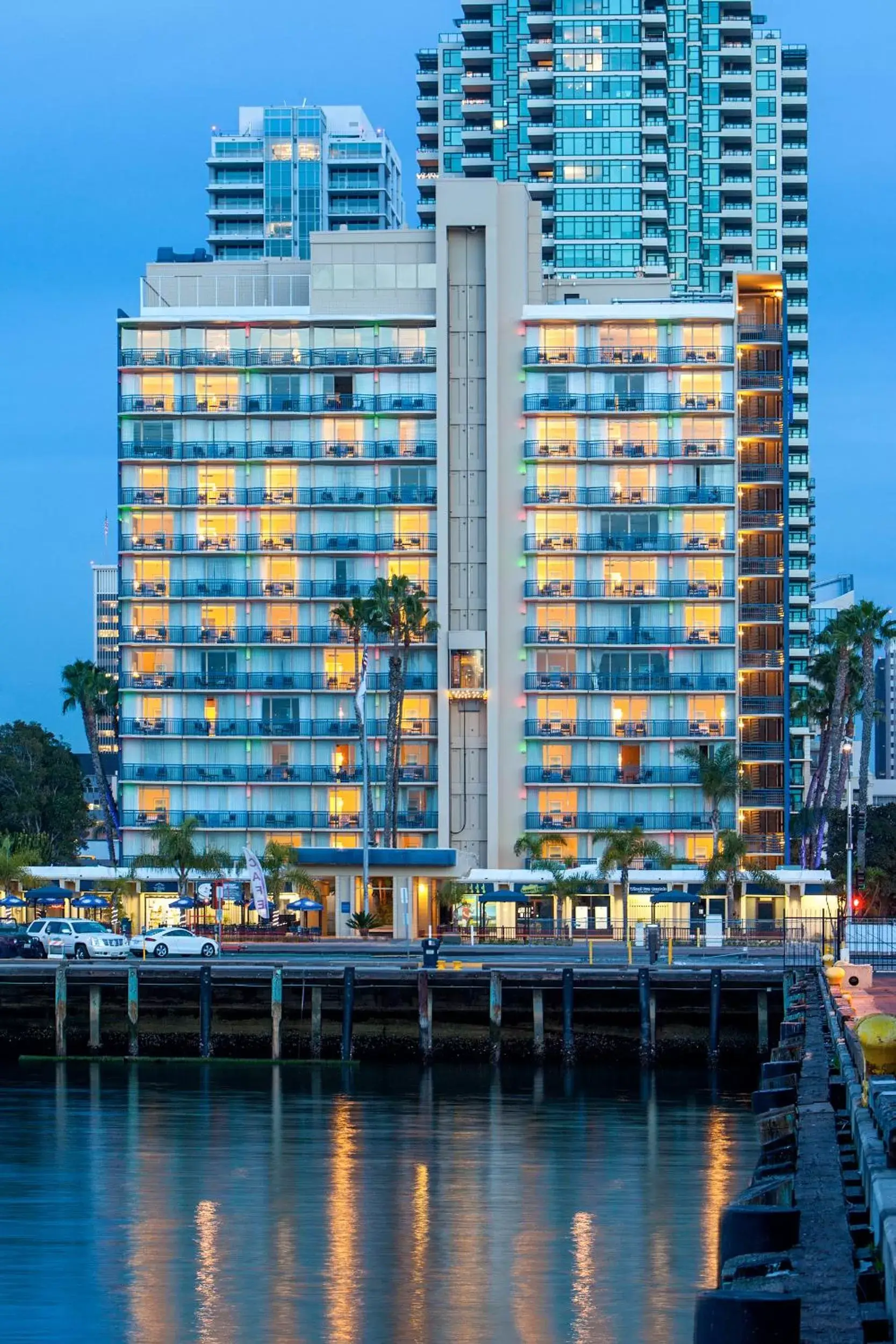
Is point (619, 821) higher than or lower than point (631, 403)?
lower

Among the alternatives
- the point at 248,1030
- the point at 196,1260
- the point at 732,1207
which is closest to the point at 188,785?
the point at 248,1030

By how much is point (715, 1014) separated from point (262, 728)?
65975 mm

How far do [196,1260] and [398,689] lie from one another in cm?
9032

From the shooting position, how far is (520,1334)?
38.2 meters

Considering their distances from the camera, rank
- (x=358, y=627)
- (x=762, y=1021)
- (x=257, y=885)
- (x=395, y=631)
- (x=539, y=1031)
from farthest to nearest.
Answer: (x=395, y=631) → (x=358, y=627) → (x=257, y=885) → (x=539, y=1031) → (x=762, y=1021)

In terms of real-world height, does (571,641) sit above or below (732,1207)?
above

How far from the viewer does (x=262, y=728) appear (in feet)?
458

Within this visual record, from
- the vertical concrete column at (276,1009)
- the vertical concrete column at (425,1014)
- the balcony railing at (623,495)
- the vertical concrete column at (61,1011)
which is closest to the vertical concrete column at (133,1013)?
the vertical concrete column at (61,1011)

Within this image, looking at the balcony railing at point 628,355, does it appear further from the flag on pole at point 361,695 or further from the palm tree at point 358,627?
the flag on pole at point 361,695

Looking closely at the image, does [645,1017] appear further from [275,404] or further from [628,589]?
[275,404]

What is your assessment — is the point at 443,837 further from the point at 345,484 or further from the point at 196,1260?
the point at 196,1260

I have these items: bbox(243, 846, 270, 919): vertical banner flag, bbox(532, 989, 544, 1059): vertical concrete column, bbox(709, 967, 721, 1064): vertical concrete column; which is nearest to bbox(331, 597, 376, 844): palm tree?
bbox(243, 846, 270, 919): vertical banner flag

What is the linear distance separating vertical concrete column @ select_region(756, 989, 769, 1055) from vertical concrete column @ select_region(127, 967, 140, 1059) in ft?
73.5

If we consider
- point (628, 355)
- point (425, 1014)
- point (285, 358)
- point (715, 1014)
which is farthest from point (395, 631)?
point (715, 1014)
